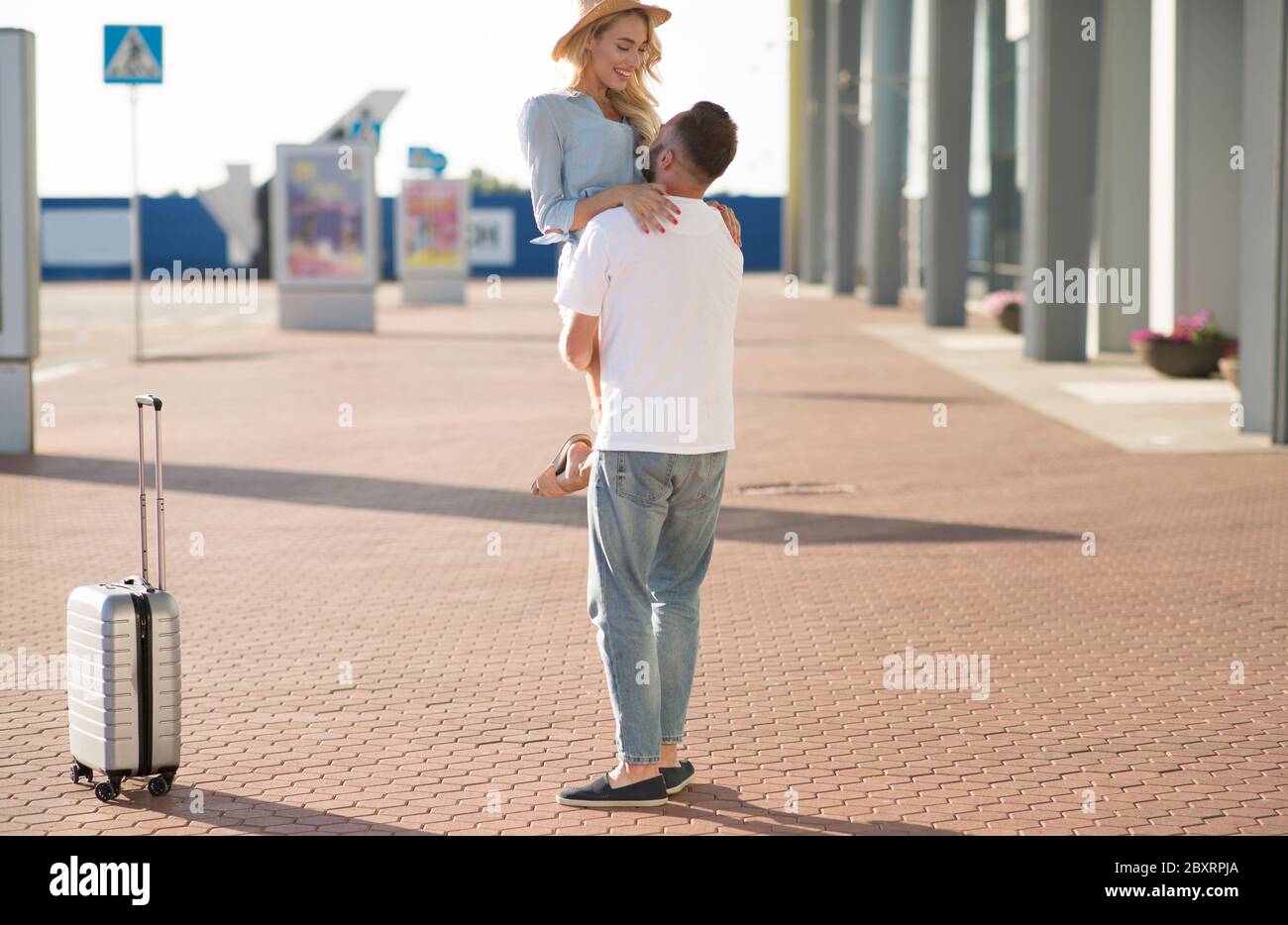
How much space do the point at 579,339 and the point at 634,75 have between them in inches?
30.1

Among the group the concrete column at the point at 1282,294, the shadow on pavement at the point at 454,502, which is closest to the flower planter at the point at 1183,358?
the concrete column at the point at 1282,294

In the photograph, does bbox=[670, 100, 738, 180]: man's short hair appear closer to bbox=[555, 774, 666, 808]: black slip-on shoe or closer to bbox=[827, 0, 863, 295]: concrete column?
bbox=[555, 774, 666, 808]: black slip-on shoe

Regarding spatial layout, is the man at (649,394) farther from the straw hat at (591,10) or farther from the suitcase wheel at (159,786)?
the suitcase wheel at (159,786)

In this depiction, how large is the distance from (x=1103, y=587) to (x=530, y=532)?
3215mm

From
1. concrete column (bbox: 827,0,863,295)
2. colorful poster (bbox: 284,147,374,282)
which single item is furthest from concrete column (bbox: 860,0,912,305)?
colorful poster (bbox: 284,147,374,282)

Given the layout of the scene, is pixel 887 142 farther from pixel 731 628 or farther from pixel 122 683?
pixel 122 683

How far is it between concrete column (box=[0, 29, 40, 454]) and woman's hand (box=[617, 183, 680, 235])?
881cm

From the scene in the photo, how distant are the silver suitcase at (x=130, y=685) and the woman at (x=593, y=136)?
3.68 ft

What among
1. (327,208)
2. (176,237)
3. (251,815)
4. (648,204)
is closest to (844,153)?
(327,208)

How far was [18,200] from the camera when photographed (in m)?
12.7

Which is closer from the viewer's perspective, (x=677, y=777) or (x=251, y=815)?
(x=251, y=815)

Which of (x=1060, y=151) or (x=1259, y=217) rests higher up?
(x=1060, y=151)

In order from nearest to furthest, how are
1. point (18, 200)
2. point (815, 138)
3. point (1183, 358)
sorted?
point (18, 200) → point (1183, 358) → point (815, 138)
